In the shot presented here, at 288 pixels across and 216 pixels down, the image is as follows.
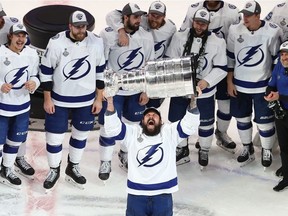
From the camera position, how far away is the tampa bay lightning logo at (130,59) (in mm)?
5012

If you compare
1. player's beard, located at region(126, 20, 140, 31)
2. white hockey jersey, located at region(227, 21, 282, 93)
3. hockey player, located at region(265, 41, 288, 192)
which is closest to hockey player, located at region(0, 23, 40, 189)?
player's beard, located at region(126, 20, 140, 31)

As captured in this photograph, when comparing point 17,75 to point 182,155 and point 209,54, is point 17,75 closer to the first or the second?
point 209,54

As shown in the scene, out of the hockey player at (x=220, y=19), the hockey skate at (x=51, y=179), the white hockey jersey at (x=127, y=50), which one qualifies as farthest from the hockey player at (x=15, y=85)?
the hockey player at (x=220, y=19)

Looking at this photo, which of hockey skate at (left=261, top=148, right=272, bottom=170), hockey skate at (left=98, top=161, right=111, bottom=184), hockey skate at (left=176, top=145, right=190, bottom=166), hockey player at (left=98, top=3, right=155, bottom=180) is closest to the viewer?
hockey player at (left=98, top=3, right=155, bottom=180)

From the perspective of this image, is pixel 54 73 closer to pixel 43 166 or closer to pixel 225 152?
pixel 43 166

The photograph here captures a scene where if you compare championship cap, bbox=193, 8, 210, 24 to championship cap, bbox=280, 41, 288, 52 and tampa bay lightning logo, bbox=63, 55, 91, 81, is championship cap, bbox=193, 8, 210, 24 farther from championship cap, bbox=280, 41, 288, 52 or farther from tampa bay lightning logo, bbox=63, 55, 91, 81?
tampa bay lightning logo, bbox=63, 55, 91, 81

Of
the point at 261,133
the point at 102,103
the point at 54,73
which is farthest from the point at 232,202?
the point at 54,73

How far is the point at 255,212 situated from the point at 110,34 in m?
1.29

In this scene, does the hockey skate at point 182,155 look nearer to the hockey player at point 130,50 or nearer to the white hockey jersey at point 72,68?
the hockey player at point 130,50

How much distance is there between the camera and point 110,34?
5.00 metres

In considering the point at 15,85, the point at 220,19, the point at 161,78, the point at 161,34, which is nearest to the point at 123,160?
the point at 161,34

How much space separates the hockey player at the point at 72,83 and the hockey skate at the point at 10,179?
0.55ft

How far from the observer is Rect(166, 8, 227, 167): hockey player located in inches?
197

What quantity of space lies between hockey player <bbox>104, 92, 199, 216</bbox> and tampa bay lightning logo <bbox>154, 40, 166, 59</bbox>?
37.0 inches
